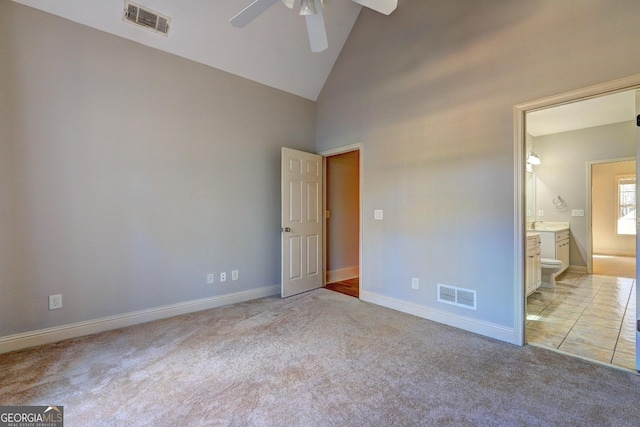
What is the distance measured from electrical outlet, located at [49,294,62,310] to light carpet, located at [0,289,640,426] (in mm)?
319

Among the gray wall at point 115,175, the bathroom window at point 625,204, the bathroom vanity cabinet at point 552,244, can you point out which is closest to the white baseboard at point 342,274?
the gray wall at point 115,175

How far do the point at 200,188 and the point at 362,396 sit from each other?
271 cm

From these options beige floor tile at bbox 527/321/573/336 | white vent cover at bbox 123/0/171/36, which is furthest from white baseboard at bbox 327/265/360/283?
white vent cover at bbox 123/0/171/36

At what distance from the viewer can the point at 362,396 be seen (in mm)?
1731

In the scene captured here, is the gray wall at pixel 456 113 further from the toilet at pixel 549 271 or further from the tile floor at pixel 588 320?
the toilet at pixel 549 271

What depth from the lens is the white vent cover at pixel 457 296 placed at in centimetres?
271

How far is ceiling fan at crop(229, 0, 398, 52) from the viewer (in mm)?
1898

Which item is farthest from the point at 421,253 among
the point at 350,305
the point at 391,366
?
the point at 391,366

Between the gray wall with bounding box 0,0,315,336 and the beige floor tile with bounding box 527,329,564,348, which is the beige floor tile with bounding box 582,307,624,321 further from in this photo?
the gray wall with bounding box 0,0,315,336

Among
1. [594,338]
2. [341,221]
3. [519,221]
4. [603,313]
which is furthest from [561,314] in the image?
[341,221]

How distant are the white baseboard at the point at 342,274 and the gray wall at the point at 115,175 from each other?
4.60 ft

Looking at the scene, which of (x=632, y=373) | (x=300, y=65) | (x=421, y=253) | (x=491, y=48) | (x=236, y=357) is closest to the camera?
(x=632, y=373)

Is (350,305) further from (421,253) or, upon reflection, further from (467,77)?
(467,77)

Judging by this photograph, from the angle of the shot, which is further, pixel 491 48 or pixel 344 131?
pixel 344 131
